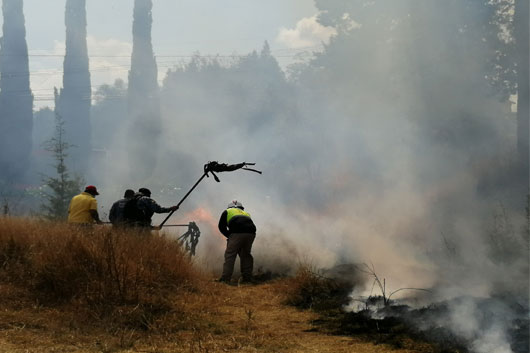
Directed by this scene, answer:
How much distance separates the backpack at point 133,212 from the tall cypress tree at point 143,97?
38729 millimetres

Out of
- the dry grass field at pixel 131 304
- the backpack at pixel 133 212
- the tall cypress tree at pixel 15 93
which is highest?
the tall cypress tree at pixel 15 93

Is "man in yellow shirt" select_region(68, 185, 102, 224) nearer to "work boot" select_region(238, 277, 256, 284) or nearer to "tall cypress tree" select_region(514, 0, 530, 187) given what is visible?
"work boot" select_region(238, 277, 256, 284)

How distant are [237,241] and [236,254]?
0.78ft

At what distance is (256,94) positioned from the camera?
3097 centimetres

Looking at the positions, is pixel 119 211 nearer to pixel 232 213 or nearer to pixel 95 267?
pixel 232 213

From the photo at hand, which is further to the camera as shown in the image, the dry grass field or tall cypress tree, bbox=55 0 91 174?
tall cypress tree, bbox=55 0 91 174

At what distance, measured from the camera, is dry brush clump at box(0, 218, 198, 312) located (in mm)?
6977

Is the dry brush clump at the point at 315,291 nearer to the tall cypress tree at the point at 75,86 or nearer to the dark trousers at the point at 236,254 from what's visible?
the dark trousers at the point at 236,254

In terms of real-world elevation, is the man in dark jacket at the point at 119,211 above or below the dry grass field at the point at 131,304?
above

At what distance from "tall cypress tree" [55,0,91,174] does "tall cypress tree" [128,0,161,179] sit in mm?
5538

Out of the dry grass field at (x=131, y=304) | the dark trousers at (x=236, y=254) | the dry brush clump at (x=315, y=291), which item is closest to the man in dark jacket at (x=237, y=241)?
the dark trousers at (x=236, y=254)

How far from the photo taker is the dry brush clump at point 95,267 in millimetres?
6977

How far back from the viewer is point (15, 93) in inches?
2387

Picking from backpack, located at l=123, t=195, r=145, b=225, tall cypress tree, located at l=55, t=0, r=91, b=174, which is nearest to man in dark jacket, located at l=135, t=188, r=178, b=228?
backpack, located at l=123, t=195, r=145, b=225
